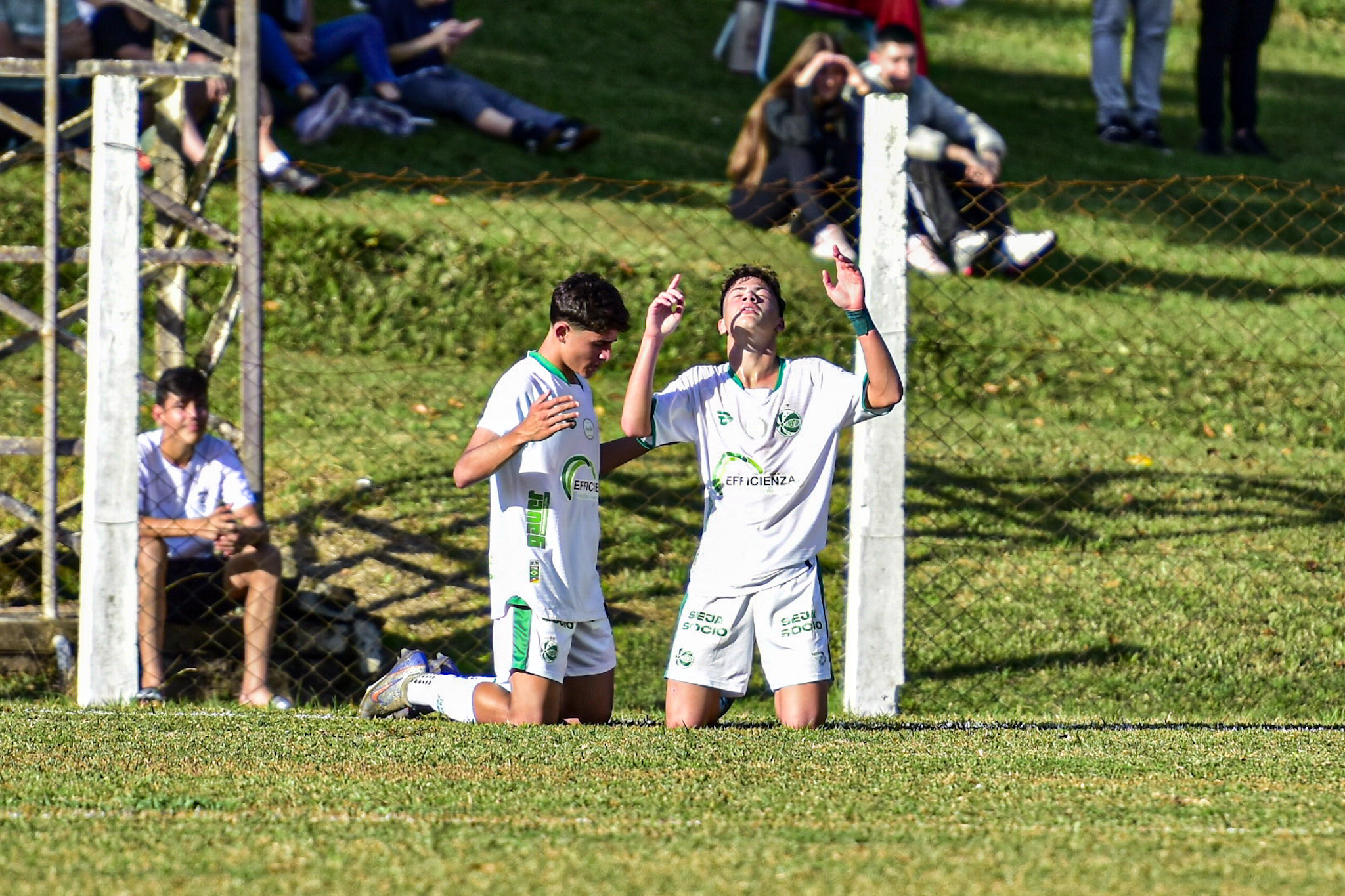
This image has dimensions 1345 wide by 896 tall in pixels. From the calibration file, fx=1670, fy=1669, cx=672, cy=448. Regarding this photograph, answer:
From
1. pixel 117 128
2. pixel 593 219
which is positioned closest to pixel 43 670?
pixel 117 128

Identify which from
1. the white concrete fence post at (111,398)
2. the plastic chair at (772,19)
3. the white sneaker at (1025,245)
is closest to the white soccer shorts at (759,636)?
the white concrete fence post at (111,398)

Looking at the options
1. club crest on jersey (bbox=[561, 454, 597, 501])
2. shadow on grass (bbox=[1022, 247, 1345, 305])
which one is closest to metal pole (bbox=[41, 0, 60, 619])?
club crest on jersey (bbox=[561, 454, 597, 501])

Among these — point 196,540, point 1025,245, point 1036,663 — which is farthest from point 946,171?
point 196,540

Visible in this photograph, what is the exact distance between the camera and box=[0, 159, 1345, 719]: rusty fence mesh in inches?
278

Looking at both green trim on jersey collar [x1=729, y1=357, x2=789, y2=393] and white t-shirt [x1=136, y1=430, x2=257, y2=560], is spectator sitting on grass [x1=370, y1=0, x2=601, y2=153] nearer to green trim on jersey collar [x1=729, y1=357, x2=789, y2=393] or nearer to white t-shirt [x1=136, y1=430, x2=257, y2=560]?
white t-shirt [x1=136, y1=430, x2=257, y2=560]

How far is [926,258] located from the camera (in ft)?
30.6

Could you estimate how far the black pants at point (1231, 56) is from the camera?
14.8 m

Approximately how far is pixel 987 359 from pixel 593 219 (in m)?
2.91

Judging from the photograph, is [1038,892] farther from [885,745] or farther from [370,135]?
[370,135]

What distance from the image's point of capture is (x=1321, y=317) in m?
11.3

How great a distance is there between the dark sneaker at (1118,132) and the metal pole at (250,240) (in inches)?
442

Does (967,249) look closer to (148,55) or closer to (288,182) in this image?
(288,182)

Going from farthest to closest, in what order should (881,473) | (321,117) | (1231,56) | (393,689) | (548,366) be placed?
(1231,56) < (321,117) < (881,473) < (393,689) < (548,366)

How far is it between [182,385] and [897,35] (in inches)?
253
